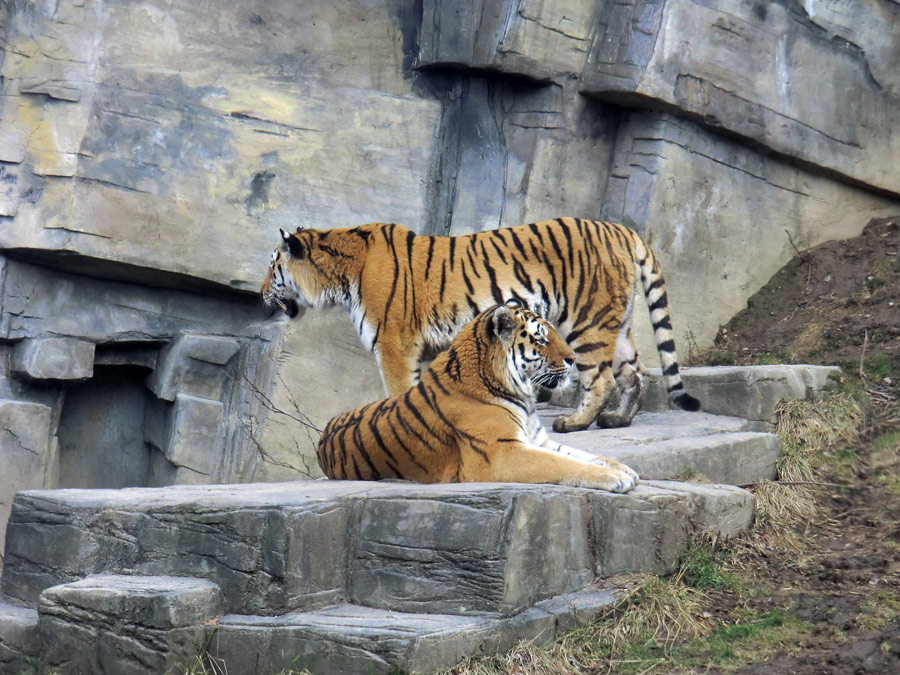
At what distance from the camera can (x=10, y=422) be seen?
8.65 meters

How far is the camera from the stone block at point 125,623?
183 inches

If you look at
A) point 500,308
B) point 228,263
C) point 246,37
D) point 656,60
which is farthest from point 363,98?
point 500,308

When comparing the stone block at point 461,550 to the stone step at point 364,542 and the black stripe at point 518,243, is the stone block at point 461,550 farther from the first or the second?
the black stripe at point 518,243

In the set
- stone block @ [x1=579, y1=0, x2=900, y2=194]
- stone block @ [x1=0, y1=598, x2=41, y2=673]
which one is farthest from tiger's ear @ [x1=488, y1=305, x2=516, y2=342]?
stone block @ [x1=579, y1=0, x2=900, y2=194]

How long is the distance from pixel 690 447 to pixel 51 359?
5.12 m

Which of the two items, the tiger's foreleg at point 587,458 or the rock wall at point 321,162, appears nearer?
the tiger's foreleg at point 587,458

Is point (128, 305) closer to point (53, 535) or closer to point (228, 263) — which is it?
point (228, 263)

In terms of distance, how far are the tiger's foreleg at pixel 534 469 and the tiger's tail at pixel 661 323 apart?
2.40 m

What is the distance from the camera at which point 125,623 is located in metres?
4.71

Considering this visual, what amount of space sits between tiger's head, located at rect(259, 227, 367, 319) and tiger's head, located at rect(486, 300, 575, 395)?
214 centimetres

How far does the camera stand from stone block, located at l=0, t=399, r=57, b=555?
863 cm

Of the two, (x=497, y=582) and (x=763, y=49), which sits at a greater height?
(x=763, y=49)

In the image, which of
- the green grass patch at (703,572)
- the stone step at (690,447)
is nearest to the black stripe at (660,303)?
the stone step at (690,447)

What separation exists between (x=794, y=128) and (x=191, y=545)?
6863 millimetres
